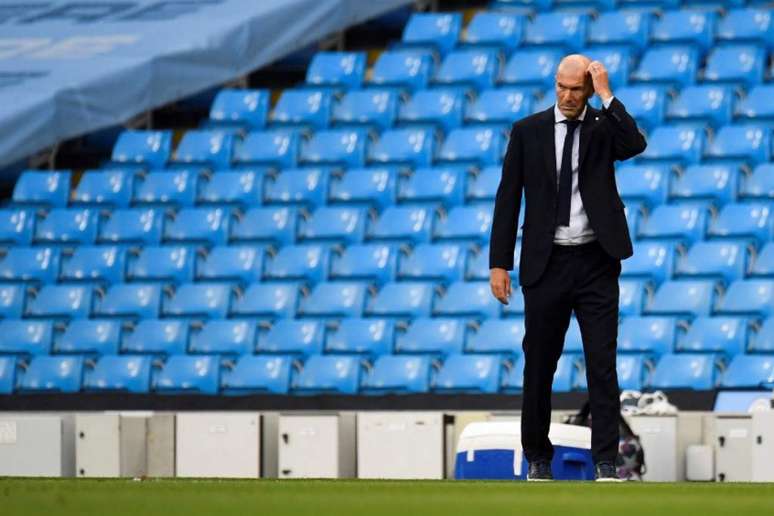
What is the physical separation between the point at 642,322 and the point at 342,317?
2.25m

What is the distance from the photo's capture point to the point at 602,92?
626 centimetres

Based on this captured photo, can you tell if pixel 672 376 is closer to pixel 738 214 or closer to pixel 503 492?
pixel 738 214

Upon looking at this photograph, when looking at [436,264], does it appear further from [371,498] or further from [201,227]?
[371,498]

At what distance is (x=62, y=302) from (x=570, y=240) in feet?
27.6

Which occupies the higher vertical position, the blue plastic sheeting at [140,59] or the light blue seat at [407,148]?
the blue plastic sheeting at [140,59]

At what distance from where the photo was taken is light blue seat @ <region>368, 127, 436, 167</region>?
1432cm

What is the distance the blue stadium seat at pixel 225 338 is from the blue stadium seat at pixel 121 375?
1.24 feet

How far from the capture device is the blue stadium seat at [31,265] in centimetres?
1452

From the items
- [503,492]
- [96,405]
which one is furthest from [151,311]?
[503,492]

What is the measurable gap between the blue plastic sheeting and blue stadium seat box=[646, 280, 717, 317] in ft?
15.9

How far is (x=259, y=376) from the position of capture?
516 inches

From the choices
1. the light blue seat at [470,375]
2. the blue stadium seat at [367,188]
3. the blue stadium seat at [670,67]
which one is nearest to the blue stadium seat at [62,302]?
the blue stadium seat at [367,188]

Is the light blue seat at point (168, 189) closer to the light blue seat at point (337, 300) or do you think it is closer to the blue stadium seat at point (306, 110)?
the blue stadium seat at point (306, 110)

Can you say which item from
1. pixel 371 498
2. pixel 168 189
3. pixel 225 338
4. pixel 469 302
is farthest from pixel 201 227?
pixel 371 498
